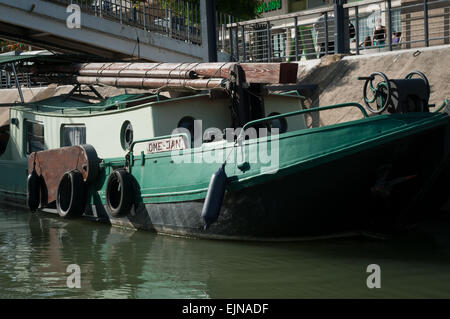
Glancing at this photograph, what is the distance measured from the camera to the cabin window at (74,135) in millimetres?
11016

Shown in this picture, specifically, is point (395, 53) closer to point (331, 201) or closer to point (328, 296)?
point (331, 201)

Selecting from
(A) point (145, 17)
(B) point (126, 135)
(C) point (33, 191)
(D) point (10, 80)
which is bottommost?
(C) point (33, 191)

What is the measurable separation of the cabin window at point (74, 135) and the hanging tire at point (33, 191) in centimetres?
77

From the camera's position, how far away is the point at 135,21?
1661 cm

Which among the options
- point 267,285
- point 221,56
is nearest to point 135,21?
point 221,56

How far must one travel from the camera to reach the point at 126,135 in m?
10.1

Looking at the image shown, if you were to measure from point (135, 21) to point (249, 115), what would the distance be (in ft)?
27.0

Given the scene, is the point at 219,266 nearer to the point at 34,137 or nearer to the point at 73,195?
the point at 73,195

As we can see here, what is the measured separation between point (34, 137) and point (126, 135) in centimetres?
291

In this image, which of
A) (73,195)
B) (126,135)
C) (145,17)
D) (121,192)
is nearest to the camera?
(121,192)

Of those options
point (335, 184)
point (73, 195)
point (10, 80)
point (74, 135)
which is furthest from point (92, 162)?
point (10, 80)

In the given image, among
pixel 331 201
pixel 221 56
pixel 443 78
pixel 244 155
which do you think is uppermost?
pixel 221 56

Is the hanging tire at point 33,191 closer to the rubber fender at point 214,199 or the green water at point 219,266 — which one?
the green water at point 219,266

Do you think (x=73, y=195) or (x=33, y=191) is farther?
(x=33, y=191)
